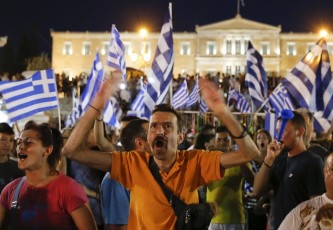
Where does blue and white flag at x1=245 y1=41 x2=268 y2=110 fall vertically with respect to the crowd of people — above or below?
above

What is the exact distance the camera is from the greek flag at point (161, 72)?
9.09 meters

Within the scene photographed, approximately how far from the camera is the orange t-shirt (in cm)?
356

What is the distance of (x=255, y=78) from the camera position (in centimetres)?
1329

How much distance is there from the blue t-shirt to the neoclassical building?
8241 centimetres

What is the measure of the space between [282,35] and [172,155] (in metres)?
88.8

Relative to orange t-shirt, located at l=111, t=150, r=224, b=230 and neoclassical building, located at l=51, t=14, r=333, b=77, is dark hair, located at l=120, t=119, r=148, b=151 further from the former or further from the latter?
neoclassical building, located at l=51, t=14, r=333, b=77

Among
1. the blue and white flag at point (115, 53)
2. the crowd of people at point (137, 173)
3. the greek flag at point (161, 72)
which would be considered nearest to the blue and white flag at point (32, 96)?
the greek flag at point (161, 72)

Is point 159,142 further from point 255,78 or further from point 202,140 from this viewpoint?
point 255,78

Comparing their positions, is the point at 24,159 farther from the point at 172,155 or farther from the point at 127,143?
the point at 127,143

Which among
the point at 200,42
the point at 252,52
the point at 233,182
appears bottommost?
the point at 233,182

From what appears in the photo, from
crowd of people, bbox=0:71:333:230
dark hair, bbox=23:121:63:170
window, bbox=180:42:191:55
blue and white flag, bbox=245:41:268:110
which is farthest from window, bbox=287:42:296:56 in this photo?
dark hair, bbox=23:121:63:170

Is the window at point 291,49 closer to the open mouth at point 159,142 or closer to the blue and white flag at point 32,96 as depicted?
the blue and white flag at point 32,96

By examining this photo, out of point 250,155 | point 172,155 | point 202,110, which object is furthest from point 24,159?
point 202,110

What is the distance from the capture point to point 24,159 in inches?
144
